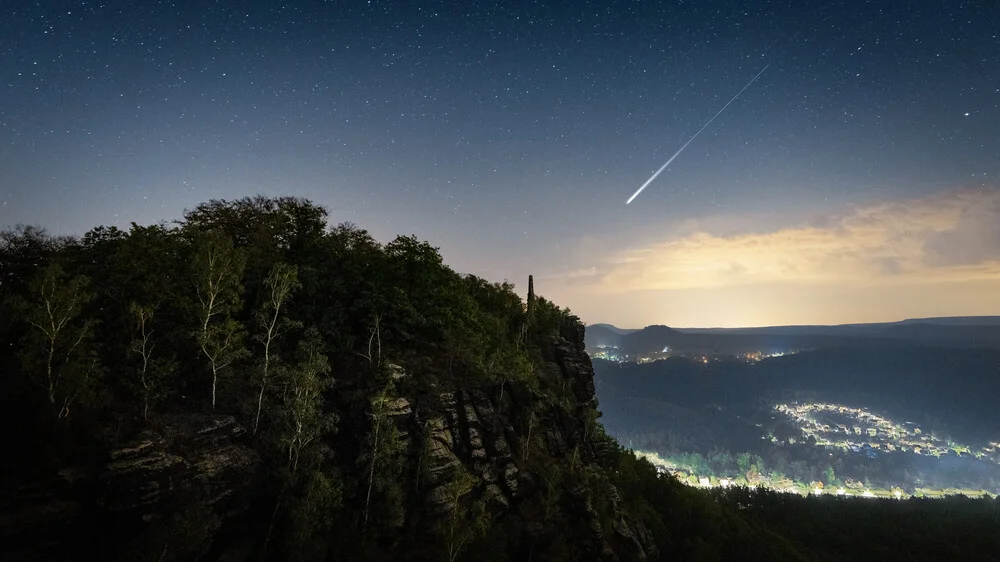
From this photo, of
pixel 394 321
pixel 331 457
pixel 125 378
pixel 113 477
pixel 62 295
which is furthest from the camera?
pixel 394 321

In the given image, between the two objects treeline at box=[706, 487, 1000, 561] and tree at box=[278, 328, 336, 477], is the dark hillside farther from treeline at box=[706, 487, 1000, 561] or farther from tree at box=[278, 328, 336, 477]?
treeline at box=[706, 487, 1000, 561]

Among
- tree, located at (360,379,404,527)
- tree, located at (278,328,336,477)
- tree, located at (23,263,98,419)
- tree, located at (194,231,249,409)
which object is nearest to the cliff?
tree, located at (360,379,404,527)

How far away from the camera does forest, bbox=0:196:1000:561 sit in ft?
72.4

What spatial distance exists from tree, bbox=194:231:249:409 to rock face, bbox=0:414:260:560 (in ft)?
12.7

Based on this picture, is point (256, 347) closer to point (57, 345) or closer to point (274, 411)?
point (274, 411)

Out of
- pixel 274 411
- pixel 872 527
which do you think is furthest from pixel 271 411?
pixel 872 527

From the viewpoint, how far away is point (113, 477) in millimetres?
21812

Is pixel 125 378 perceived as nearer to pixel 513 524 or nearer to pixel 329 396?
pixel 329 396

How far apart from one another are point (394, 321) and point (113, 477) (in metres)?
24.8

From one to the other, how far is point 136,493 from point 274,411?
9119 millimetres

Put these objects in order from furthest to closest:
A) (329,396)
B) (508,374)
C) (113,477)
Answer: (508,374) < (329,396) < (113,477)

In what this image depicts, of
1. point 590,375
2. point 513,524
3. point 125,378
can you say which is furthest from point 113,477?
point 590,375

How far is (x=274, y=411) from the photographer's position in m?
30.5

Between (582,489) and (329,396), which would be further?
(582,489)
